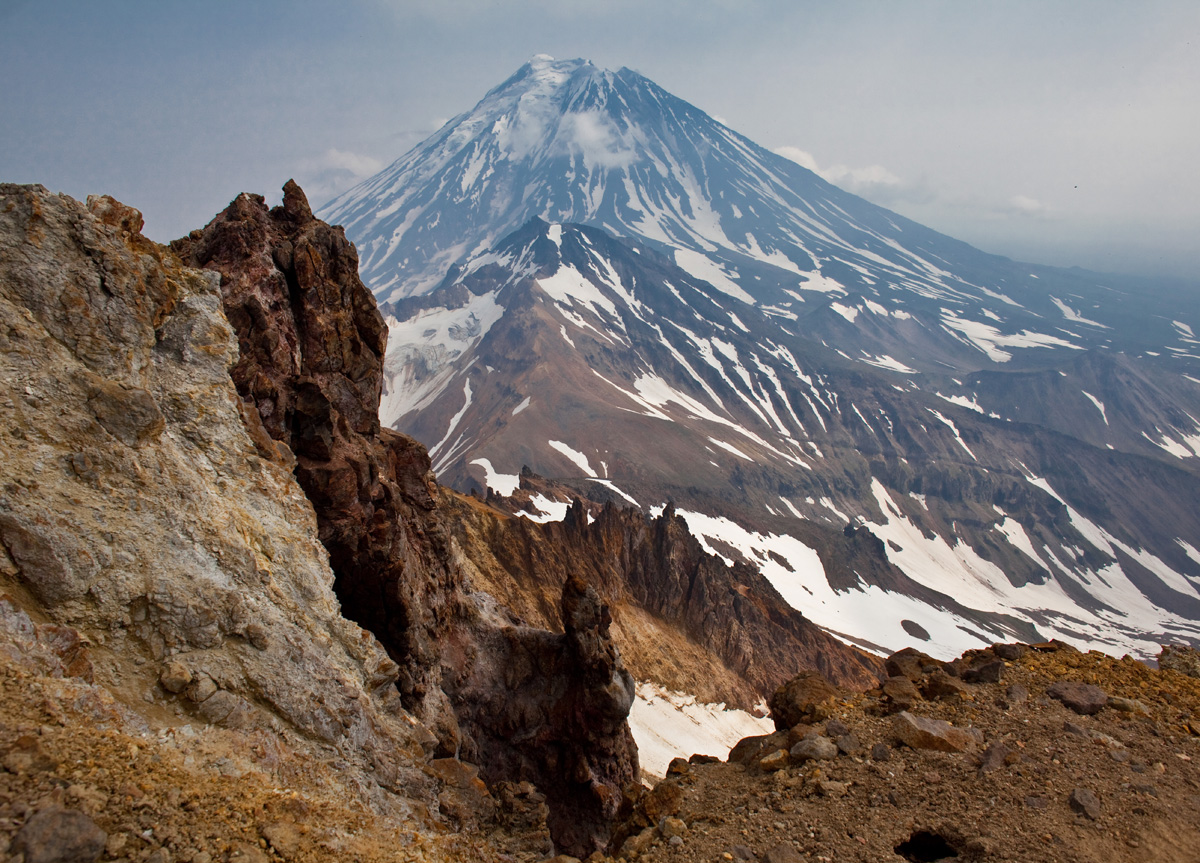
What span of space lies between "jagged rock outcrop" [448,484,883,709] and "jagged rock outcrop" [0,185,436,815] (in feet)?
64.7

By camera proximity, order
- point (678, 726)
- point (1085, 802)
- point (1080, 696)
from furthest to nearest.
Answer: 1. point (678, 726)
2. point (1080, 696)
3. point (1085, 802)

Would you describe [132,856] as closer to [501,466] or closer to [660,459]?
[501,466]

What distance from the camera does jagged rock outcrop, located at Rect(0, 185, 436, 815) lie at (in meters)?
6.87

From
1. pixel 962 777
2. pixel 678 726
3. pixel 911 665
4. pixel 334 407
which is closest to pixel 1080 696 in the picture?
pixel 911 665

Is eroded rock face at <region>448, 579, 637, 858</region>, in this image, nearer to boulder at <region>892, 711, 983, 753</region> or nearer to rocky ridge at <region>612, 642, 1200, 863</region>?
rocky ridge at <region>612, 642, 1200, 863</region>

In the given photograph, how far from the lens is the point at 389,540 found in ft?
47.0

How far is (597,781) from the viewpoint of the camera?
17.1m

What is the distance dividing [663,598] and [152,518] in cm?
3917

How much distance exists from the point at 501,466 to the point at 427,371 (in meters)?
94.7

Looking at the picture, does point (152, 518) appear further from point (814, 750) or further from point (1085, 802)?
point (1085, 802)

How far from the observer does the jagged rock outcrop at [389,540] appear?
13.1 meters

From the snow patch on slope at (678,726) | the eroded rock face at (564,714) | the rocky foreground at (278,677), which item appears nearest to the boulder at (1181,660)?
the rocky foreground at (278,677)

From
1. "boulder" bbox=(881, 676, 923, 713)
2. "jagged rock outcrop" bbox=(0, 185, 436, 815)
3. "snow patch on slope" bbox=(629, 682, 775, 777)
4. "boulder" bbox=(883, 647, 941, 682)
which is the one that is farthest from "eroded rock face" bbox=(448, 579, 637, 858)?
"snow patch on slope" bbox=(629, 682, 775, 777)

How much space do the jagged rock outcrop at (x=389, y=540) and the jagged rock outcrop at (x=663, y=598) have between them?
11190 millimetres
